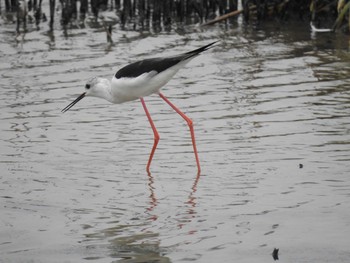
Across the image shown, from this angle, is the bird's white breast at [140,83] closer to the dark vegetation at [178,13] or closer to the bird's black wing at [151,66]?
the bird's black wing at [151,66]

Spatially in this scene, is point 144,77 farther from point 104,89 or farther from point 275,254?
point 275,254

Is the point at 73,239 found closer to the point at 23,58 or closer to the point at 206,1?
the point at 23,58

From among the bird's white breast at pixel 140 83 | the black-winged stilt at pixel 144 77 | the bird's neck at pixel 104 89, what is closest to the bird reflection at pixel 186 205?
the black-winged stilt at pixel 144 77

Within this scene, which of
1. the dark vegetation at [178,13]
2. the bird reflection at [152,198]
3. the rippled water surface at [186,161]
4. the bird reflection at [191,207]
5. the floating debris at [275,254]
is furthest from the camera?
the dark vegetation at [178,13]

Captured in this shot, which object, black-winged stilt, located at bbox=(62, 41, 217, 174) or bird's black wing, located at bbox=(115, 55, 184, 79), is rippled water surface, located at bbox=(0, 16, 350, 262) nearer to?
black-winged stilt, located at bbox=(62, 41, 217, 174)

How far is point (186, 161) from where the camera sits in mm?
7199

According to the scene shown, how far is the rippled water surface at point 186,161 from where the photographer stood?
17.0 feet

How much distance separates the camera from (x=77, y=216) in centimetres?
573

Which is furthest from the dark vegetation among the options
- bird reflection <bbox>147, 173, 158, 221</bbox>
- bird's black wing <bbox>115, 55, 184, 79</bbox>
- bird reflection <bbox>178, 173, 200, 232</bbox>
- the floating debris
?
the floating debris

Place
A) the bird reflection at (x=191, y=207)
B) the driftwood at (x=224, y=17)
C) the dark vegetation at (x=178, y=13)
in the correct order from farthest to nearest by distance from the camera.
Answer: the dark vegetation at (x=178, y=13) < the driftwood at (x=224, y=17) < the bird reflection at (x=191, y=207)

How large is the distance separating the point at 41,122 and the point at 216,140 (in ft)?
5.98

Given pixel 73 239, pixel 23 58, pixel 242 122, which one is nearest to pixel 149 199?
pixel 73 239

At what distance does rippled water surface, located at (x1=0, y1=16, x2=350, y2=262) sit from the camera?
5.18 metres

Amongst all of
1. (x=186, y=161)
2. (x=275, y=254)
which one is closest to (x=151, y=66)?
(x=186, y=161)
